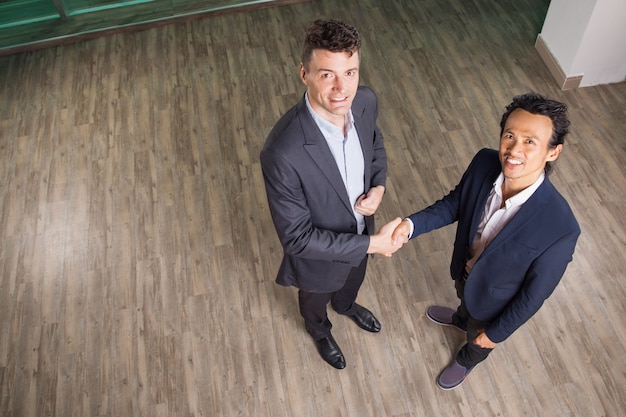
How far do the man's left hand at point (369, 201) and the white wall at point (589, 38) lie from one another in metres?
2.73

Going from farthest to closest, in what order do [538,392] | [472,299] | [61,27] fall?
[61,27] < [538,392] < [472,299]

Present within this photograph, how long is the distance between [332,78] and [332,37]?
14cm

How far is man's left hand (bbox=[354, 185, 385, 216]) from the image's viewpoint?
222cm

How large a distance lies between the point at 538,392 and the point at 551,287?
1067 millimetres

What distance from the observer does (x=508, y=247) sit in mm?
2041

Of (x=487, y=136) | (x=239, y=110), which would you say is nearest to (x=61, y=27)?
(x=239, y=110)

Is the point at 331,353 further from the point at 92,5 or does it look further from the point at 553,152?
the point at 92,5

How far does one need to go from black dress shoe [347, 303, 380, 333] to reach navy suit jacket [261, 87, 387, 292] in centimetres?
70

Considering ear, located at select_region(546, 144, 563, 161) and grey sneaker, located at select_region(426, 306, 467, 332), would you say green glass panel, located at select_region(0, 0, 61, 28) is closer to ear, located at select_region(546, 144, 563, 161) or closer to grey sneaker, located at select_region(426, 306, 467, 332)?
grey sneaker, located at select_region(426, 306, 467, 332)

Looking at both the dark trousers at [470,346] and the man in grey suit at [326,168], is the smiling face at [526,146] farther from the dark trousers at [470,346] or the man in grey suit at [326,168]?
the dark trousers at [470,346]

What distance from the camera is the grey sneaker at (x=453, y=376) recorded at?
2830mm

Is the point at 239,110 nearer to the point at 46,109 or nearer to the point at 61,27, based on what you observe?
the point at 46,109

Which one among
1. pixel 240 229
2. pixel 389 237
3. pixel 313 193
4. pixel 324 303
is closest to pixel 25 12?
pixel 240 229

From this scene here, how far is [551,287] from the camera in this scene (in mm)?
2061
